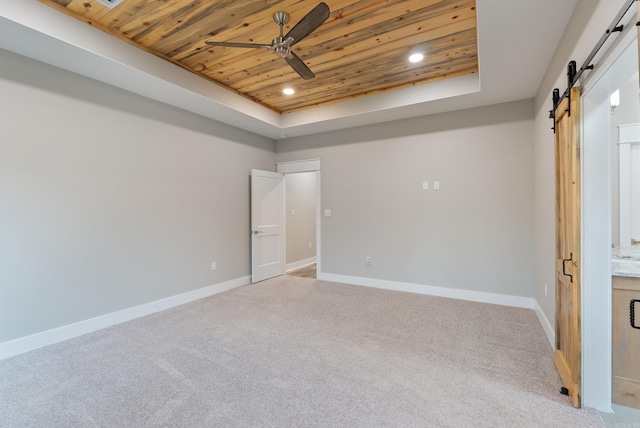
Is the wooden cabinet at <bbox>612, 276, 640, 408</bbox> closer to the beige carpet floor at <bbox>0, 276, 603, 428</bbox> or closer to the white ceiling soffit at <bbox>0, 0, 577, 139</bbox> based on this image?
the beige carpet floor at <bbox>0, 276, 603, 428</bbox>

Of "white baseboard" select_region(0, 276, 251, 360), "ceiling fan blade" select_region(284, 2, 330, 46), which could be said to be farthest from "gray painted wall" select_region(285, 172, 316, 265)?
"ceiling fan blade" select_region(284, 2, 330, 46)

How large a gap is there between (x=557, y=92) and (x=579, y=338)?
1.82 meters

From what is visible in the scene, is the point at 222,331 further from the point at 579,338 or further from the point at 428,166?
the point at 428,166

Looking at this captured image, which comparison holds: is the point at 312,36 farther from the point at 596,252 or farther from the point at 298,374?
the point at 298,374

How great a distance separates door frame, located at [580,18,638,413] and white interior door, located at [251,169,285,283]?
165 inches

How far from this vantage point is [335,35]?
2725 millimetres

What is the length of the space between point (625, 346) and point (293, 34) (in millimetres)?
3075

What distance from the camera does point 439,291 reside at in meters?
4.18

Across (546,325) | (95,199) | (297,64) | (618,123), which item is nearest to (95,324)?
(95,199)

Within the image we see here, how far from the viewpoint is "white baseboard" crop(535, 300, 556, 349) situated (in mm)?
2586

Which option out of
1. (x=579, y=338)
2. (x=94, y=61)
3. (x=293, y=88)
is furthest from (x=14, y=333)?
(x=579, y=338)

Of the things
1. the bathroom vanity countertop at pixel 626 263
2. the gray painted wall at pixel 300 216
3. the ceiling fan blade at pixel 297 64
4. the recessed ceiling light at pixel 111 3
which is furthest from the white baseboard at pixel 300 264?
the bathroom vanity countertop at pixel 626 263

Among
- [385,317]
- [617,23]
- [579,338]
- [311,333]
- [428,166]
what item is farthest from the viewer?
[428,166]

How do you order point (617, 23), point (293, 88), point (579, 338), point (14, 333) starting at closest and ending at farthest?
point (617, 23) < point (579, 338) < point (14, 333) < point (293, 88)
